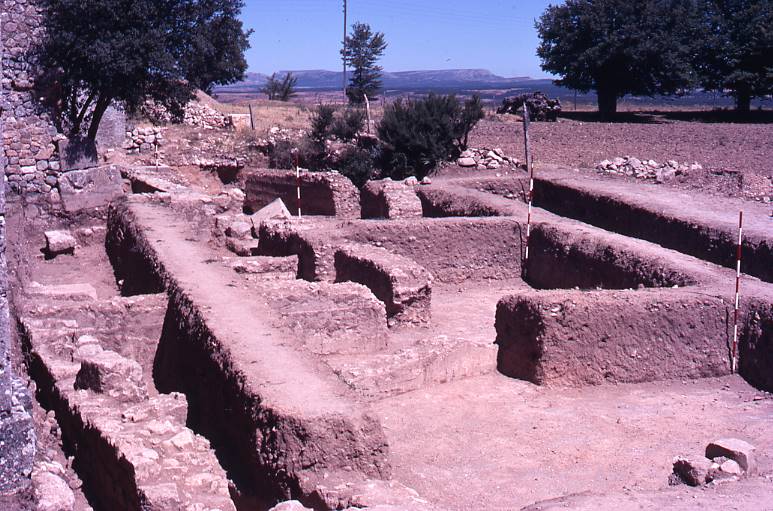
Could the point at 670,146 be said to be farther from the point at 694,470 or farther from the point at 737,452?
the point at 694,470

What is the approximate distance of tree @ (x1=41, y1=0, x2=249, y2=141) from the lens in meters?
16.6

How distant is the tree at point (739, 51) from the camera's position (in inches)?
1314

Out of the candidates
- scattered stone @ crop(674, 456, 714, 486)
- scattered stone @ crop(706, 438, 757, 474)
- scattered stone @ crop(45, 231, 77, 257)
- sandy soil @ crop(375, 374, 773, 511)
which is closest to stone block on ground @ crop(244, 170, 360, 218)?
scattered stone @ crop(45, 231, 77, 257)

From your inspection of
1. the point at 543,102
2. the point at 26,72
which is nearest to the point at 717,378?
the point at 26,72

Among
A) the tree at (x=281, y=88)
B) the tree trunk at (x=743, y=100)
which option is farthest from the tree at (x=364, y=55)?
the tree trunk at (x=743, y=100)

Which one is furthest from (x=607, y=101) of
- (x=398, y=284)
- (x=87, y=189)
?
(x=398, y=284)

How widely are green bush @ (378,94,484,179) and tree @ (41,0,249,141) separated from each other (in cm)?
445

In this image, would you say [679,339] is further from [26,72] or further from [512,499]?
[26,72]

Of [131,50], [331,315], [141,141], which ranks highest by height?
[131,50]

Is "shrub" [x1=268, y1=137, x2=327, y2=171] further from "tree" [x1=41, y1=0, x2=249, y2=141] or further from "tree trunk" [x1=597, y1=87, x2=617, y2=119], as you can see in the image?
"tree trunk" [x1=597, y1=87, x2=617, y2=119]

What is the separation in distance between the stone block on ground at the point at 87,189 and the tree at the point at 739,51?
24.6 metres

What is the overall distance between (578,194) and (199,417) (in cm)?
976

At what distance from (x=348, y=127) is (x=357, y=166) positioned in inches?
107

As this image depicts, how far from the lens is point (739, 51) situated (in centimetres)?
3434
